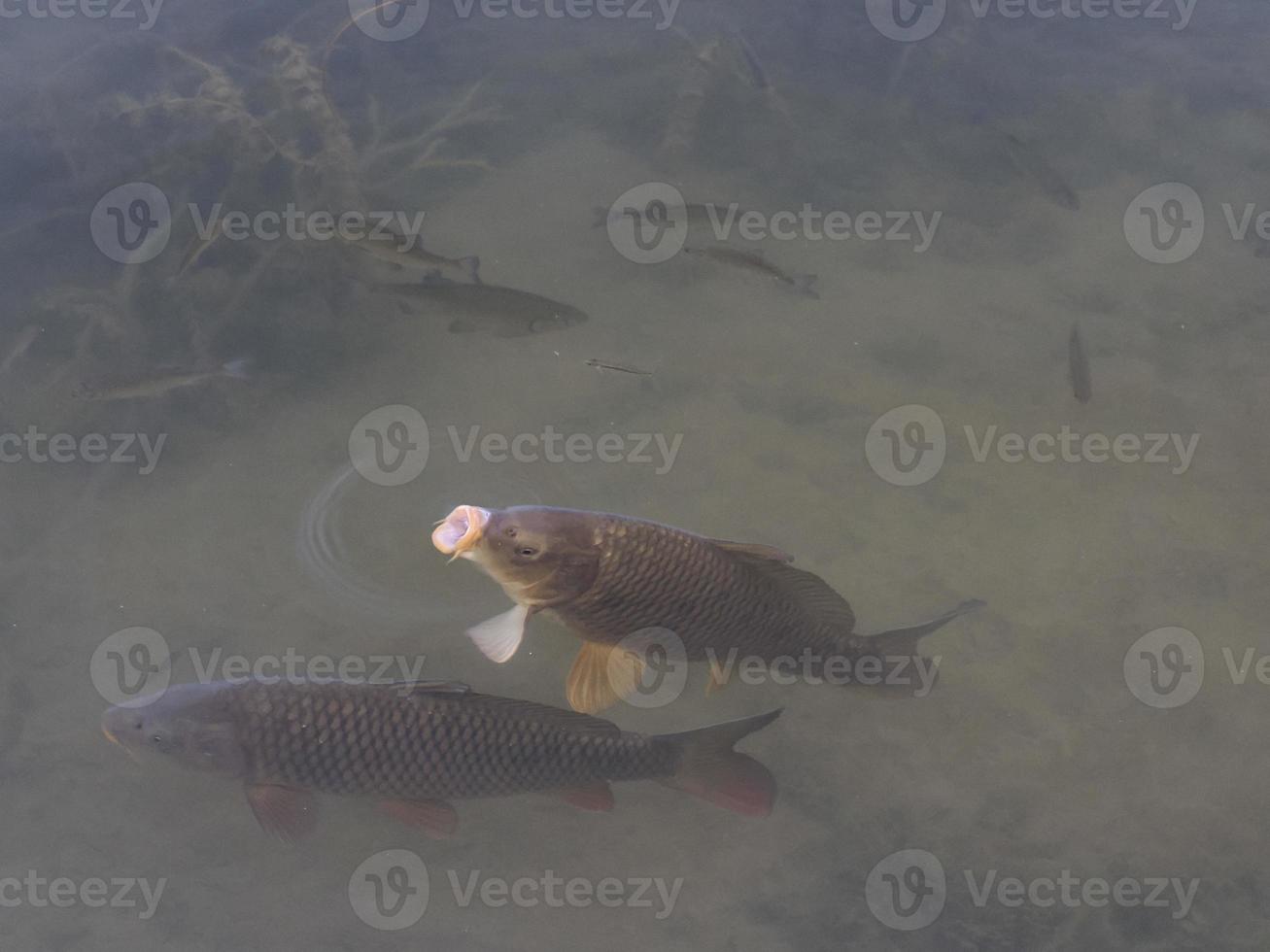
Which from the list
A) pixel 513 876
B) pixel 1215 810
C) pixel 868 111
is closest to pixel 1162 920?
pixel 1215 810

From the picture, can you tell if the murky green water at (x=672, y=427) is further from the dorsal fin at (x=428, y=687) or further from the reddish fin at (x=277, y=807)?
the dorsal fin at (x=428, y=687)

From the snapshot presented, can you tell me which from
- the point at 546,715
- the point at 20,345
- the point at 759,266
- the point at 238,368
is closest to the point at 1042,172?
the point at 759,266

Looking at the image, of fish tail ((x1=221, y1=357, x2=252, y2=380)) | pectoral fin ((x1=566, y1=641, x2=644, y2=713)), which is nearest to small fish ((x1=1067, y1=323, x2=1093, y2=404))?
pectoral fin ((x1=566, y1=641, x2=644, y2=713))

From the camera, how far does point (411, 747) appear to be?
11.2ft

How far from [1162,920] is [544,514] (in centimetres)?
271

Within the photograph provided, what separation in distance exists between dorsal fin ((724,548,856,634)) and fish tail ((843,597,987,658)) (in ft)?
0.19

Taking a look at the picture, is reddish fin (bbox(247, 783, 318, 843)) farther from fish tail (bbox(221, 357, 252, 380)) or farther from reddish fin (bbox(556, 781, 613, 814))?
fish tail (bbox(221, 357, 252, 380))

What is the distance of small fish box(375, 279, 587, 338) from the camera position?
507 centimetres

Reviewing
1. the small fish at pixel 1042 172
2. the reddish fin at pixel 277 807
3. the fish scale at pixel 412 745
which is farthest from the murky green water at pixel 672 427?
the fish scale at pixel 412 745

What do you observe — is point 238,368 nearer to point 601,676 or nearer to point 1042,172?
point 601,676

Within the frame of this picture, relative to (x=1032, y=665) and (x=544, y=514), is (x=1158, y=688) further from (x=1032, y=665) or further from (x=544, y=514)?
(x=544, y=514)

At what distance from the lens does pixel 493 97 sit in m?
6.23

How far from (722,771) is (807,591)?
71 cm

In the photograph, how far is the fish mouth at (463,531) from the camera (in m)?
3.45
